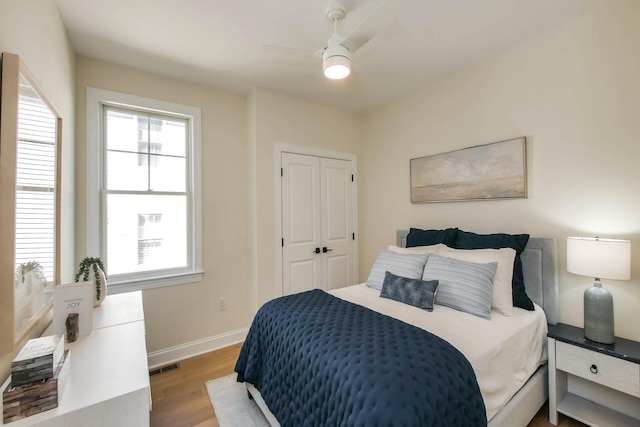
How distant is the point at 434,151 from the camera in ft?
9.32

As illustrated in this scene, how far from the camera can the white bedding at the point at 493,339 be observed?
1.40 meters

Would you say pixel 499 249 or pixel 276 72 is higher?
pixel 276 72

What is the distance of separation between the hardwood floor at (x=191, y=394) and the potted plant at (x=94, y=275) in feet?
2.92

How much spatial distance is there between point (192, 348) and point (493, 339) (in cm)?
259

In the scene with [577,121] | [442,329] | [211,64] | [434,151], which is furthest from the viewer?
[434,151]

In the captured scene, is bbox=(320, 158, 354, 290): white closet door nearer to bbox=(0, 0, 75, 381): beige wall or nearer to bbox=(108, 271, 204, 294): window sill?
bbox=(108, 271, 204, 294): window sill

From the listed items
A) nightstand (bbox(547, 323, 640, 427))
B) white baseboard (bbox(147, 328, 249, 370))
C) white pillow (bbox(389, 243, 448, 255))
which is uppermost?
white pillow (bbox(389, 243, 448, 255))

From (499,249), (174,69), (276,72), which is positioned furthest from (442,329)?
(174,69)

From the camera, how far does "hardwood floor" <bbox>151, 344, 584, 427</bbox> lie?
1808 millimetres

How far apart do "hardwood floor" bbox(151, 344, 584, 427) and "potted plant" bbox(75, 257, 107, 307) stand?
889 millimetres

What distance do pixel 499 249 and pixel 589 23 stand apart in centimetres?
167

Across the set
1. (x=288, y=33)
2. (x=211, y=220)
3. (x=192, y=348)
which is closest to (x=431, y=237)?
(x=288, y=33)

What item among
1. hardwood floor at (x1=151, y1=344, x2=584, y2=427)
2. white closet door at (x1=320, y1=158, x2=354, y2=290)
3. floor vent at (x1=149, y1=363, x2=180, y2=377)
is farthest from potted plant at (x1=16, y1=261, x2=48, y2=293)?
white closet door at (x1=320, y1=158, x2=354, y2=290)

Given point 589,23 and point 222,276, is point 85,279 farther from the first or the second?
point 589,23
